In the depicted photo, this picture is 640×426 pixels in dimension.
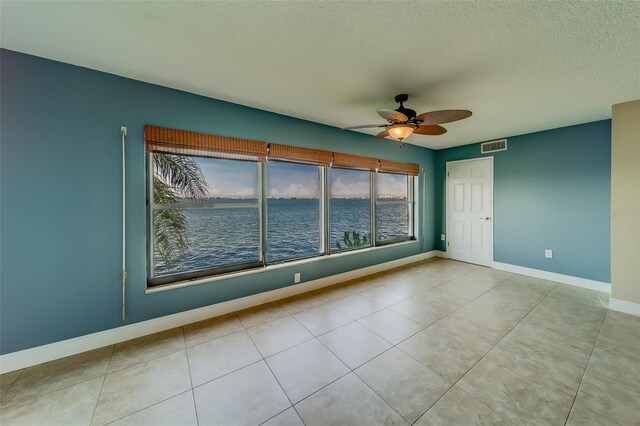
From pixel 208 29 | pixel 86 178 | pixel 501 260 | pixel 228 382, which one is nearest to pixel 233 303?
pixel 228 382

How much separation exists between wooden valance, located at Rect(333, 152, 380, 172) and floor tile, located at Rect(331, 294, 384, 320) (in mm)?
2075

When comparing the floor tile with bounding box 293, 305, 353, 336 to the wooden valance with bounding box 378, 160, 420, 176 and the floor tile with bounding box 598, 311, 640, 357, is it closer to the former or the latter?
the floor tile with bounding box 598, 311, 640, 357

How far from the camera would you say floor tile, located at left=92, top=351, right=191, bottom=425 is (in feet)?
4.93

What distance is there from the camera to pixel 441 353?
204 cm

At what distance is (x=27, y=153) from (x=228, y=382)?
247 centimetres

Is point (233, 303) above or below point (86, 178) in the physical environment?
below

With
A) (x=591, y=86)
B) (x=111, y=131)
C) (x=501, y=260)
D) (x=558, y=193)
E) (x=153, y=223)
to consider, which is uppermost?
(x=591, y=86)

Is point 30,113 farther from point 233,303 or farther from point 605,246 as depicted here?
point 605,246

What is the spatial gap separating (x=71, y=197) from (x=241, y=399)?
2.24 meters

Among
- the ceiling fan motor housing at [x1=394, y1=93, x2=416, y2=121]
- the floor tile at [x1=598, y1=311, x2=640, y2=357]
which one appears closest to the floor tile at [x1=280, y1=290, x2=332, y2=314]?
the ceiling fan motor housing at [x1=394, y1=93, x2=416, y2=121]

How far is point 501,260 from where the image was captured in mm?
4457

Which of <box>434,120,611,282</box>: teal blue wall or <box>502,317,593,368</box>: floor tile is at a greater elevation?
<box>434,120,611,282</box>: teal blue wall

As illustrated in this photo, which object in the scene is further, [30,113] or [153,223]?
[153,223]

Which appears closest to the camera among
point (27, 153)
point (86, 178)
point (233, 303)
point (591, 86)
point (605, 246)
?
point (27, 153)
